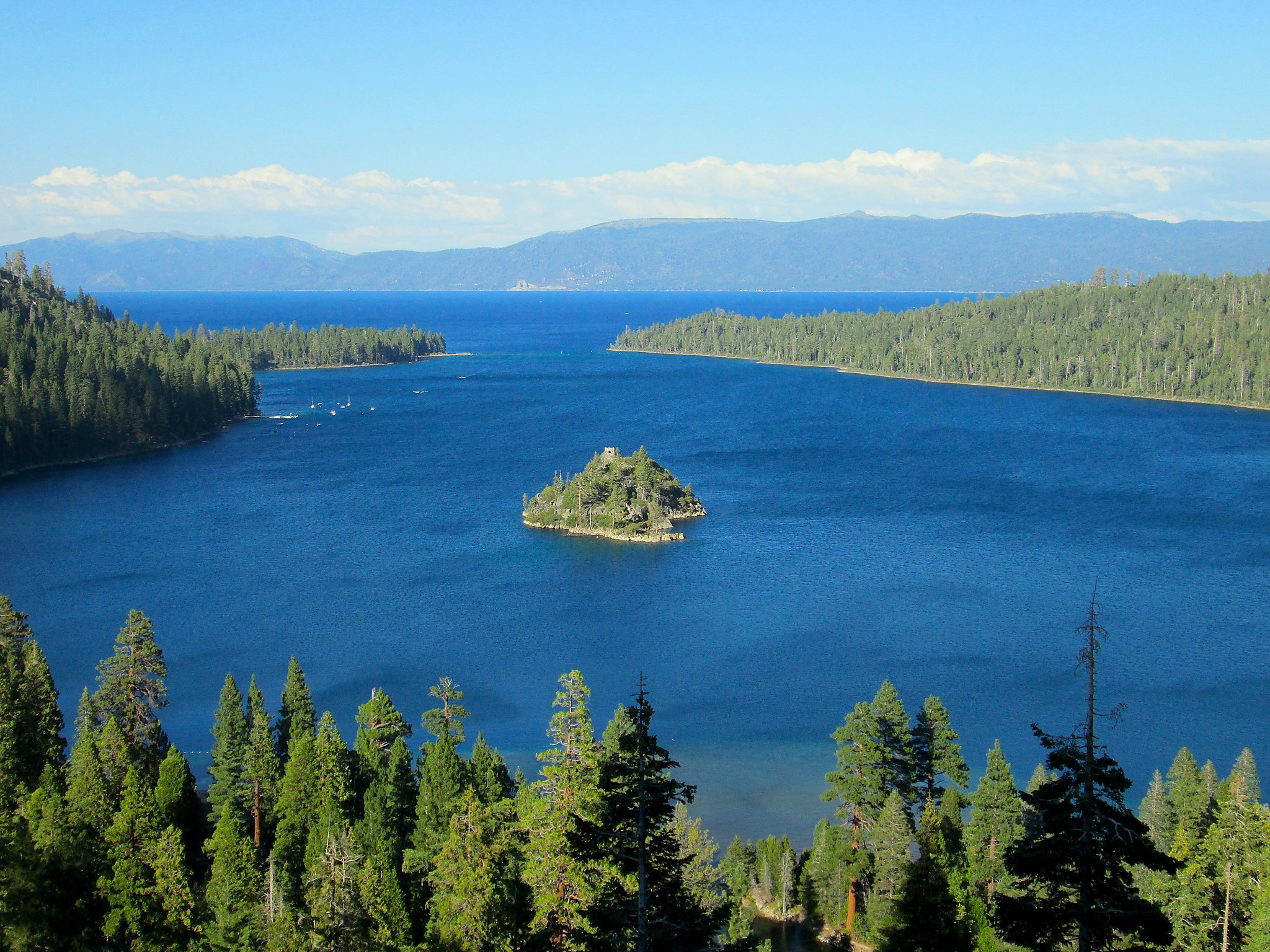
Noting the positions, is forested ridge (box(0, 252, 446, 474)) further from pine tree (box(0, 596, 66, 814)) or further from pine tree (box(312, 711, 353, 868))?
pine tree (box(312, 711, 353, 868))

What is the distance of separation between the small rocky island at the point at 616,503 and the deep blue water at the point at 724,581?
1.90 metres

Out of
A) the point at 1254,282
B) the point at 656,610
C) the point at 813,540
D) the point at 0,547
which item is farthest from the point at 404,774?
the point at 1254,282

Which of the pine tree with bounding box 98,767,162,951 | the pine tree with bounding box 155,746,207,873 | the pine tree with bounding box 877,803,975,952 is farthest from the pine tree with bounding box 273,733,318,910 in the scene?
the pine tree with bounding box 877,803,975,952

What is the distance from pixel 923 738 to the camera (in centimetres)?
3011

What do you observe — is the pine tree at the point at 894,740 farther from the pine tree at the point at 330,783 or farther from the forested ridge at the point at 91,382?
the forested ridge at the point at 91,382

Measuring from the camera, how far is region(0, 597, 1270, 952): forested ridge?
12352 mm

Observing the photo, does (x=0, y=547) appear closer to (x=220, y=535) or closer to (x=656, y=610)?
(x=220, y=535)

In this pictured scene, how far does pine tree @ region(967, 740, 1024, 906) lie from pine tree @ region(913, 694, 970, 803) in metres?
1.24

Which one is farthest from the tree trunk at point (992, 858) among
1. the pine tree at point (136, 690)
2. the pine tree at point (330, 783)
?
the pine tree at point (136, 690)

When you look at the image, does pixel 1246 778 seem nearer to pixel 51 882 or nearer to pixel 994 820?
pixel 994 820

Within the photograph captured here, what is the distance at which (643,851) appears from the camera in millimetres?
12297

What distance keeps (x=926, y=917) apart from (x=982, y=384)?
461 feet

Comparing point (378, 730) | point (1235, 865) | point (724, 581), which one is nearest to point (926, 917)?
point (1235, 865)

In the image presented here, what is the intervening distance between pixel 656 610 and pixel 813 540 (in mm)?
15900
